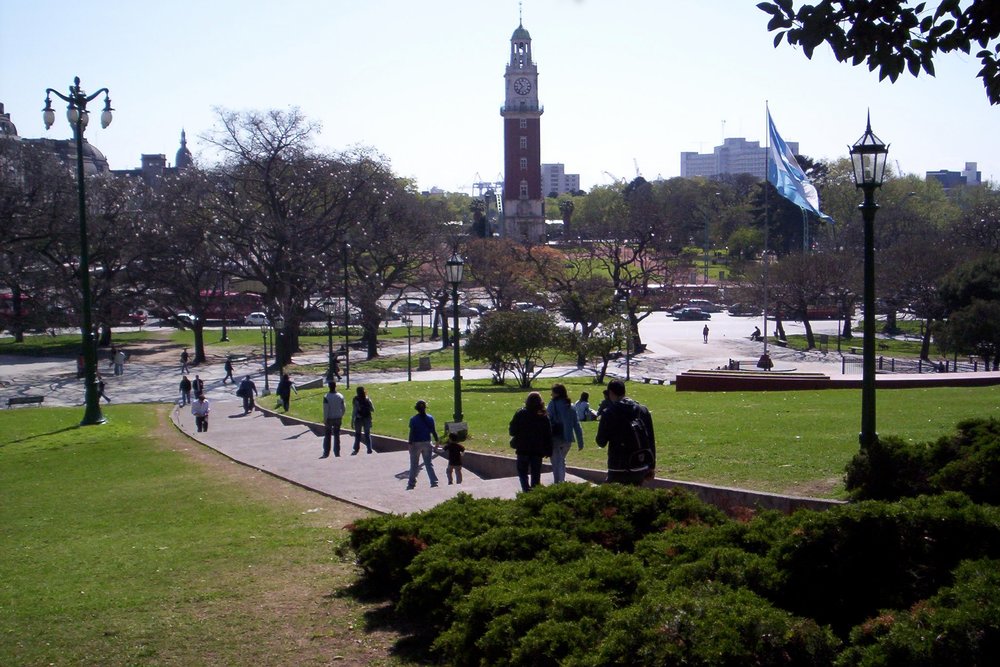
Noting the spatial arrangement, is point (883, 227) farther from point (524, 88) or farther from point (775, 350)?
point (524, 88)

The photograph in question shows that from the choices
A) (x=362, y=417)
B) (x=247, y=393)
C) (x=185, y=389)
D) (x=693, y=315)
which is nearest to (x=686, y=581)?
(x=362, y=417)

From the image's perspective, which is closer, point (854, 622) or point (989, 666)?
point (989, 666)

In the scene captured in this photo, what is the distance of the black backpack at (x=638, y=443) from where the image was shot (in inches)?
359

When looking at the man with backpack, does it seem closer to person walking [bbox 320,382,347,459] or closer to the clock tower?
person walking [bbox 320,382,347,459]

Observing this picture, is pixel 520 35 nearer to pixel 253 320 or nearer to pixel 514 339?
pixel 253 320

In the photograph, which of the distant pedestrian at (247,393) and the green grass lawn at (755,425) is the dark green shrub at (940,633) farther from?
the distant pedestrian at (247,393)

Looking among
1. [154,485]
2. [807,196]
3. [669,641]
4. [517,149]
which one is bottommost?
[154,485]

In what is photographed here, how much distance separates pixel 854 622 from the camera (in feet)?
18.4

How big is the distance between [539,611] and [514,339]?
29.4 meters

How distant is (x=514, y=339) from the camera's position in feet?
115

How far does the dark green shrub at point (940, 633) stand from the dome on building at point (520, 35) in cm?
11066

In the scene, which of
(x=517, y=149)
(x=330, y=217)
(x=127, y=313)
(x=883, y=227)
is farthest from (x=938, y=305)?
(x=517, y=149)

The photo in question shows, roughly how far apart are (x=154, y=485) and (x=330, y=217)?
38748 mm

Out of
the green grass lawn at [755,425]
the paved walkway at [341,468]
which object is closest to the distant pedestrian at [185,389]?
the green grass lawn at [755,425]
